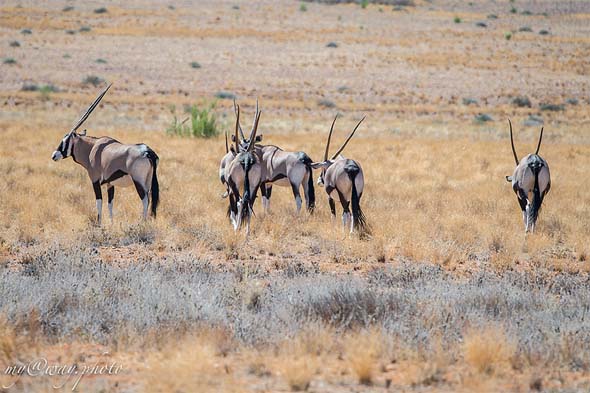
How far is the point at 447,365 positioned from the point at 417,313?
121 cm

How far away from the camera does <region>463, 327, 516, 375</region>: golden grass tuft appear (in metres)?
6.66

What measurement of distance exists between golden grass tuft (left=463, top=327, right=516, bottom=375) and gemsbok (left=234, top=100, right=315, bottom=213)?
7.31m

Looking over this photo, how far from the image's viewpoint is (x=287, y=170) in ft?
46.3

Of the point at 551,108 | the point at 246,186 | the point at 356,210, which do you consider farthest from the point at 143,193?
the point at 551,108

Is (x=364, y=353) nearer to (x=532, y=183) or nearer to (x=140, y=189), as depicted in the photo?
(x=140, y=189)

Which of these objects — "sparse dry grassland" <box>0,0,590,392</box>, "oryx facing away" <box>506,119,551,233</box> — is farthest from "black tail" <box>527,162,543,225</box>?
"sparse dry grassland" <box>0,0,590,392</box>

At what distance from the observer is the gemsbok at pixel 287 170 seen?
14.0 meters

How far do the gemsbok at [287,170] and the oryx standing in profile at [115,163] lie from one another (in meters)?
1.71

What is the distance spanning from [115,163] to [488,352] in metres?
8.01

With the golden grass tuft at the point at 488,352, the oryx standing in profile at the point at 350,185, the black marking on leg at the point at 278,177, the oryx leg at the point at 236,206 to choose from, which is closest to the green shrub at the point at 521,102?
the black marking on leg at the point at 278,177

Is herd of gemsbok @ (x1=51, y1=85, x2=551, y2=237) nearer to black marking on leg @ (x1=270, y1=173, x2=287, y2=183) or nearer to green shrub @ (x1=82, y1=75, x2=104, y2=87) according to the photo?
black marking on leg @ (x1=270, y1=173, x2=287, y2=183)

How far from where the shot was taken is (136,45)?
2376 inches

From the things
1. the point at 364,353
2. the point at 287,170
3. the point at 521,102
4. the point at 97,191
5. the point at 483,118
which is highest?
the point at 364,353

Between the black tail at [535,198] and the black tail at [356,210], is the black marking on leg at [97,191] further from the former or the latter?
the black tail at [535,198]
